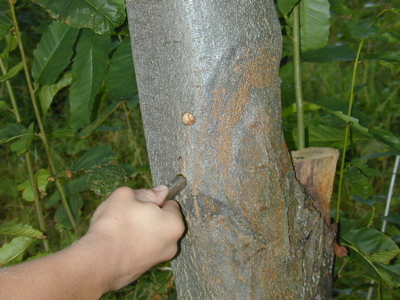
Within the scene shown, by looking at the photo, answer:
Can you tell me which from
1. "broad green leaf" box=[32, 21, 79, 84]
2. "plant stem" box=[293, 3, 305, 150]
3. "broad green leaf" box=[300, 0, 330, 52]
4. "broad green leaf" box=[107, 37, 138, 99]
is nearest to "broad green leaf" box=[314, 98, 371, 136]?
"plant stem" box=[293, 3, 305, 150]

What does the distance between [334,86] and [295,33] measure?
2329 mm

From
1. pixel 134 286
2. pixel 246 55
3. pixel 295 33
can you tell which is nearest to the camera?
pixel 246 55

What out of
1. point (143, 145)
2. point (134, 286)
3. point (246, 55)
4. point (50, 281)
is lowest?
point (134, 286)

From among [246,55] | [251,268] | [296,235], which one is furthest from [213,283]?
[246,55]

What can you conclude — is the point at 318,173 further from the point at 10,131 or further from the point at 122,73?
the point at 10,131

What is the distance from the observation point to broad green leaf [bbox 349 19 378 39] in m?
1.12

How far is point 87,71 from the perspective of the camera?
3.98 feet

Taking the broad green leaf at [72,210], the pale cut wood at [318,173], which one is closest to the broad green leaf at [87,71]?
the broad green leaf at [72,210]

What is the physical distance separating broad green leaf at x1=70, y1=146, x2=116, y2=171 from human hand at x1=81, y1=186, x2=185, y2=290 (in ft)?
1.24

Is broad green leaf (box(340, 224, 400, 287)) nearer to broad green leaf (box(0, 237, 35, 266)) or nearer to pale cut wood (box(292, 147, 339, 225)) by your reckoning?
pale cut wood (box(292, 147, 339, 225))

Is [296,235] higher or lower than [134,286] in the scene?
higher

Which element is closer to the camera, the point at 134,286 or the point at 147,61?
the point at 147,61

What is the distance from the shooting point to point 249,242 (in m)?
0.88

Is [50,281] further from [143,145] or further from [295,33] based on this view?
[143,145]
